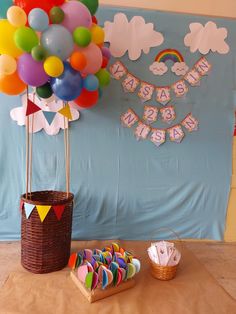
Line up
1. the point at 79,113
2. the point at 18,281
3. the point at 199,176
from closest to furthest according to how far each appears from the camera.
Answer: the point at 18,281
the point at 79,113
the point at 199,176

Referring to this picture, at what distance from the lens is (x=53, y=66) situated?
1.29 meters

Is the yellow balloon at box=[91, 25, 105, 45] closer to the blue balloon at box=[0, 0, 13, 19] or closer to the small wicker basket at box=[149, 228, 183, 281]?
the blue balloon at box=[0, 0, 13, 19]

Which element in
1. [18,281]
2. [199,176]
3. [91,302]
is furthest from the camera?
[199,176]

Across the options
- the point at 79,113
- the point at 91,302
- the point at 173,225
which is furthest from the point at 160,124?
the point at 91,302

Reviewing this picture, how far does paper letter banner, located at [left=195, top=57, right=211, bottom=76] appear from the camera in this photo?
205cm

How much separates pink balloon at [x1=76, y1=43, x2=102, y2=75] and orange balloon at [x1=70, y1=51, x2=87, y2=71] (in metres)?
0.04

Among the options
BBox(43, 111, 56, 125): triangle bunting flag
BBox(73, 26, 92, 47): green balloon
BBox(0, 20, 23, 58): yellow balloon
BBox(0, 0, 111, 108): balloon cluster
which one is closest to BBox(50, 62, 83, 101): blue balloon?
BBox(0, 0, 111, 108): balloon cluster

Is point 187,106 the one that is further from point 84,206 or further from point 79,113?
A: point 84,206

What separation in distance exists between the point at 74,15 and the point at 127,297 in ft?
4.69

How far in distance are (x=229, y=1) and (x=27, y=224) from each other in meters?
2.10

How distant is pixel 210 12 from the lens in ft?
6.76

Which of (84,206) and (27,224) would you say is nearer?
(27,224)

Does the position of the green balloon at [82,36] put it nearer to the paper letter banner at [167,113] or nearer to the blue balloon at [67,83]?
the blue balloon at [67,83]

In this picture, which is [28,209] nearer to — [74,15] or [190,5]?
[74,15]
